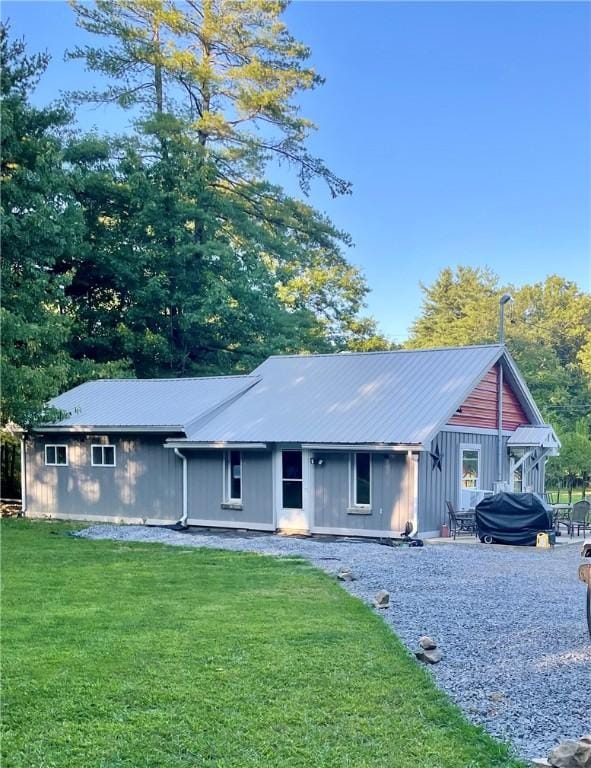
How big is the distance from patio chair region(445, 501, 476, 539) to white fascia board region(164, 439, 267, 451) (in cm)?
430

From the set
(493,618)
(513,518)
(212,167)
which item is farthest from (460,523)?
(212,167)

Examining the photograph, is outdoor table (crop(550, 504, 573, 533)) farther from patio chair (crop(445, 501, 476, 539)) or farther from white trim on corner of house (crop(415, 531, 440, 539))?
white trim on corner of house (crop(415, 531, 440, 539))

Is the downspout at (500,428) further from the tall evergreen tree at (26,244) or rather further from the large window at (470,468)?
the tall evergreen tree at (26,244)

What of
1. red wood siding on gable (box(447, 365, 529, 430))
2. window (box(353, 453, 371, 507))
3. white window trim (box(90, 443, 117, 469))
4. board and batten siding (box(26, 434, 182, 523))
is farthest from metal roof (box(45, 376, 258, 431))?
red wood siding on gable (box(447, 365, 529, 430))

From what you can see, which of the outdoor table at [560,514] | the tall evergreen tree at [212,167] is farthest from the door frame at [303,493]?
the tall evergreen tree at [212,167]

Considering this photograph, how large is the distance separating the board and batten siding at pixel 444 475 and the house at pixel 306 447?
42 mm

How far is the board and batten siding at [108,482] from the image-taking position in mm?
17984

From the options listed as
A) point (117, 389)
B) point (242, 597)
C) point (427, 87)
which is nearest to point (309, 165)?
point (427, 87)

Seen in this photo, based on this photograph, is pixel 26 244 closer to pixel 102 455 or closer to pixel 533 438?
pixel 102 455

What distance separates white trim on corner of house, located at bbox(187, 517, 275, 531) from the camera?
16.5m

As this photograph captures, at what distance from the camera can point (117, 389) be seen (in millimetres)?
21703

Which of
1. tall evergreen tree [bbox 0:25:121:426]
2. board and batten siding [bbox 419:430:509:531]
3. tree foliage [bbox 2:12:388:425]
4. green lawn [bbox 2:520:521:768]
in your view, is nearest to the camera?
green lawn [bbox 2:520:521:768]

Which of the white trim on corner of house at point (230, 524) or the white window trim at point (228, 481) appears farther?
the white window trim at point (228, 481)

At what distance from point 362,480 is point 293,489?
67.2 inches
